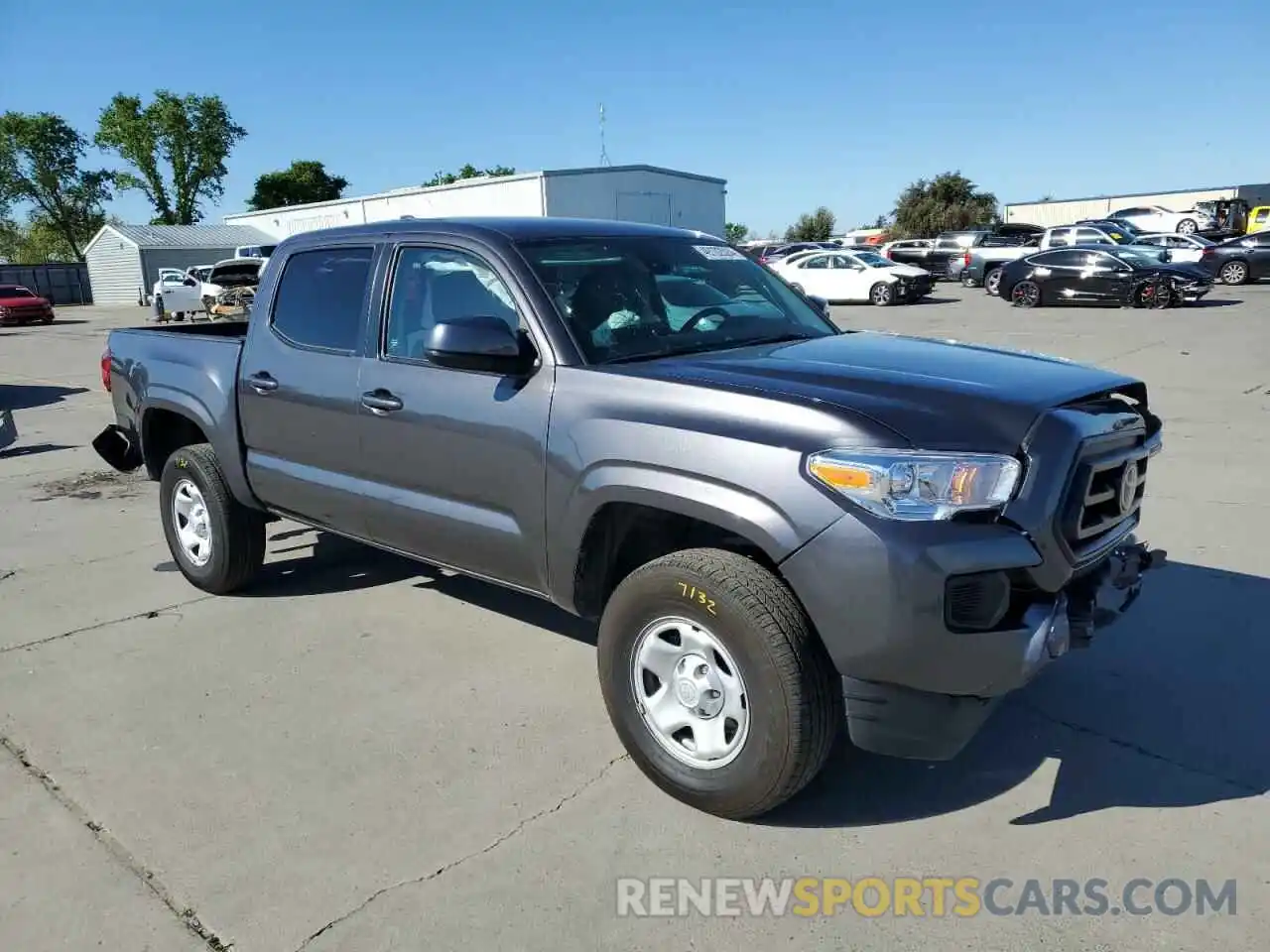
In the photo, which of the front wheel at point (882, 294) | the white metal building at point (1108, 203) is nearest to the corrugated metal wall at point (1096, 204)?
the white metal building at point (1108, 203)

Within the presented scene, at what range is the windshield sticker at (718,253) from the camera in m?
4.37

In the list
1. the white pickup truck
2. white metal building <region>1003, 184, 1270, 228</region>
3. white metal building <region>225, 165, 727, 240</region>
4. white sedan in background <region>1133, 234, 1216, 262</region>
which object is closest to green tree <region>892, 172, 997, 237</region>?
white metal building <region>1003, 184, 1270, 228</region>

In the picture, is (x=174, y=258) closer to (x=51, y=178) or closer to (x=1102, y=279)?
(x=51, y=178)

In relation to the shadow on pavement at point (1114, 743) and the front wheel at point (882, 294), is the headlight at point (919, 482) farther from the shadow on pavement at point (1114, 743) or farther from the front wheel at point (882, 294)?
the front wheel at point (882, 294)

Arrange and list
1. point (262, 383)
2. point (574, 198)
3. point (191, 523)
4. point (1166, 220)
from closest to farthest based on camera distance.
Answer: point (262, 383), point (191, 523), point (1166, 220), point (574, 198)

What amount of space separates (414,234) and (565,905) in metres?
2.73

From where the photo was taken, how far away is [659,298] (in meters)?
3.96

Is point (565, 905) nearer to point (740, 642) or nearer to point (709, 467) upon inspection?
point (740, 642)

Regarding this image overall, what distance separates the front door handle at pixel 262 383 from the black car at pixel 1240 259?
29.7 m

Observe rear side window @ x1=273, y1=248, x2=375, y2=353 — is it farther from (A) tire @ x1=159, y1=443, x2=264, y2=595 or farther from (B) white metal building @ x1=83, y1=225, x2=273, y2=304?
(B) white metal building @ x1=83, y1=225, x2=273, y2=304

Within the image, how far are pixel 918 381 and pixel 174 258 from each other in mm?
62556

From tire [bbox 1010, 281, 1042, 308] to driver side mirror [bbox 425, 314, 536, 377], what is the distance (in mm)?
22790

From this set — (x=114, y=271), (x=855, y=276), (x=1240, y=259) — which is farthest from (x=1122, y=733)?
(x=114, y=271)

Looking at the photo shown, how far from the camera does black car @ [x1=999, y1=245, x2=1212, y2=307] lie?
21.9 metres
